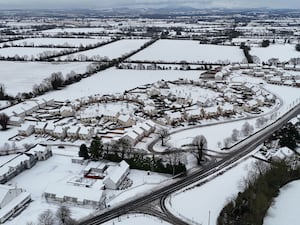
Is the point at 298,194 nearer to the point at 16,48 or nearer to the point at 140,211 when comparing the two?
the point at 140,211

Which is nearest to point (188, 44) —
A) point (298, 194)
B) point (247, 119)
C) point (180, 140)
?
point (247, 119)

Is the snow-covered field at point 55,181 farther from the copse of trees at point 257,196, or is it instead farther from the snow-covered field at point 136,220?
the copse of trees at point 257,196

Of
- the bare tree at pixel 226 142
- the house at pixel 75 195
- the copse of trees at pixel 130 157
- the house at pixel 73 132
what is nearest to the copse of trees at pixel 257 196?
the copse of trees at pixel 130 157

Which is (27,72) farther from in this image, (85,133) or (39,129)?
(85,133)

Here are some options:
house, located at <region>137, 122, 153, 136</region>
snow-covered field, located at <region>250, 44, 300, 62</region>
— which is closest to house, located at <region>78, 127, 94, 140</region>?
house, located at <region>137, 122, 153, 136</region>

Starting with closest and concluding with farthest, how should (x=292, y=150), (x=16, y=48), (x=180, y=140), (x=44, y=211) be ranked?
(x=44, y=211) < (x=292, y=150) < (x=180, y=140) < (x=16, y=48)

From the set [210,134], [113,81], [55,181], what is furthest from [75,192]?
[113,81]
